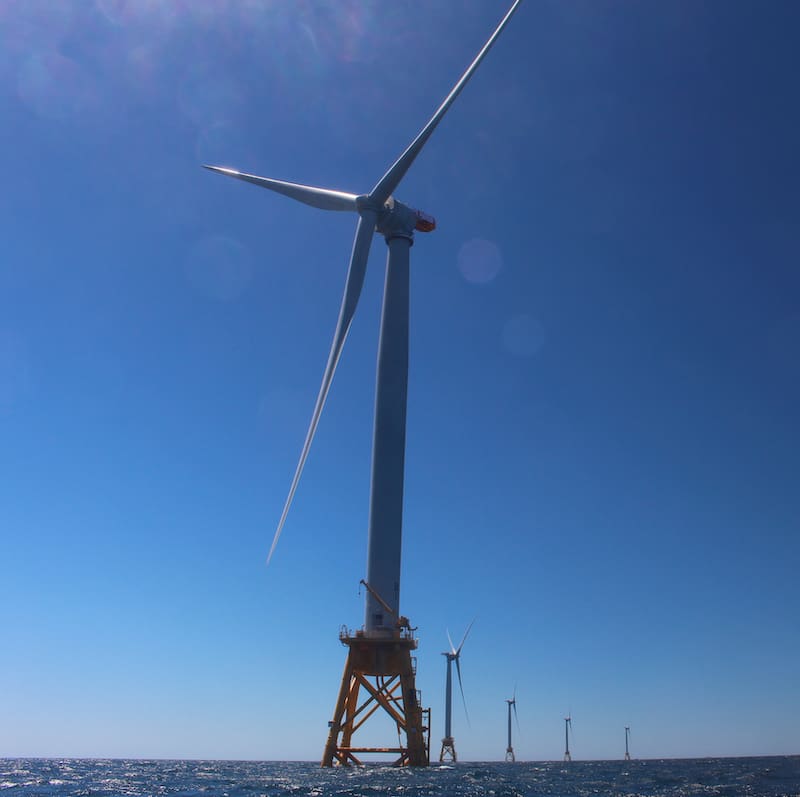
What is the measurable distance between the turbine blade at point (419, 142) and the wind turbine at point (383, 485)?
90 millimetres

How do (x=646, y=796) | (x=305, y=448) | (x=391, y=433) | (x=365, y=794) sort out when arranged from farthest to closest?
(x=391, y=433) < (x=305, y=448) < (x=646, y=796) < (x=365, y=794)

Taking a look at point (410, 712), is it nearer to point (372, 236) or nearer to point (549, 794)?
point (549, 794)

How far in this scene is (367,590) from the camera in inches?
2357

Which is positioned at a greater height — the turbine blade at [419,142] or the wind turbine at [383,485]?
the turbine blade at [419,142]

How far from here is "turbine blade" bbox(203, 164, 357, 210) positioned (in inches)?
2729

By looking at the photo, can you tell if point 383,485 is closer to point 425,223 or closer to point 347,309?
point 347,309

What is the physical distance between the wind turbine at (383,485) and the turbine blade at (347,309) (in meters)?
0.09

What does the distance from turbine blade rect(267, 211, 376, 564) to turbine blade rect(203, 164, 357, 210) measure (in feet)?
8.14

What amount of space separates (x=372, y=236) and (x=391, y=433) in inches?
768

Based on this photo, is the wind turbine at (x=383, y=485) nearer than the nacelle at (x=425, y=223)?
Yes

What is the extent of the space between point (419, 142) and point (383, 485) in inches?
1217

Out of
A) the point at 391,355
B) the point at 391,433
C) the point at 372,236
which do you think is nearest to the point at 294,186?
the point at 372,236

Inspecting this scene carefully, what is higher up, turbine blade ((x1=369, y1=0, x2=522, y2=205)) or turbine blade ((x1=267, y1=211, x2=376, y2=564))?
turbine blade ((x1=369, y1=0, x2=522, y2=205))

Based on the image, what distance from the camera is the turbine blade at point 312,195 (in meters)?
69.3
